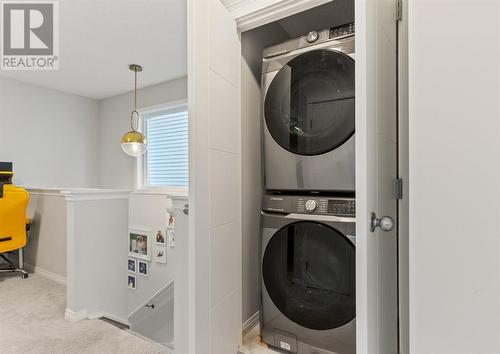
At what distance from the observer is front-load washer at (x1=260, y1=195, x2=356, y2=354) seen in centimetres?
136

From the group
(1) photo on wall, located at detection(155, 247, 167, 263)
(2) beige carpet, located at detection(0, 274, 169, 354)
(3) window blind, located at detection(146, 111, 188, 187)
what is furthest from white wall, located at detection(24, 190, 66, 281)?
(3) window blind, located at detection(146, 111, 188, 187)

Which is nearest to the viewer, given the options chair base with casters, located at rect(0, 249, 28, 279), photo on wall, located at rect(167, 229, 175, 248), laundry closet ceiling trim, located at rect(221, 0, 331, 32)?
laundry closet ceiling trim, located at rect(221, 0, 331, 32)

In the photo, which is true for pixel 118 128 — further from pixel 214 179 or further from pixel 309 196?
pixel 309 196

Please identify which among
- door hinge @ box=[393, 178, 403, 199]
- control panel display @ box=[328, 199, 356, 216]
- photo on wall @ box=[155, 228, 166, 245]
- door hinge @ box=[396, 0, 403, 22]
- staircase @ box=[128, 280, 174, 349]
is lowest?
Result: staircase @ box=[128, 280, 174, 349]

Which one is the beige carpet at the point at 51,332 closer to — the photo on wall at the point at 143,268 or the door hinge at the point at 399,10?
the photo on wall at the point at 143,268

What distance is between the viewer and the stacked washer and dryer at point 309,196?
138cm

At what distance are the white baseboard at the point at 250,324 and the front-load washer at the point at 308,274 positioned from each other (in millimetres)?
156

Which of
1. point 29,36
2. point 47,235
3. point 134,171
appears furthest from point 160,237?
point 29,36

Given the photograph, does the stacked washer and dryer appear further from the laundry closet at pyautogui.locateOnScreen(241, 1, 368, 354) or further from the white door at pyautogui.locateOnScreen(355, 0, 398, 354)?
the white door at pyautogui.locateOnScreen(355, 0, 398, 354)

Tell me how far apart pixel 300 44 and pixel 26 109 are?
419 cm

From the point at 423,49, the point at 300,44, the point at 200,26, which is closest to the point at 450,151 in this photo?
the point at 423,49

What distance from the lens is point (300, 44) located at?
154 centimetres

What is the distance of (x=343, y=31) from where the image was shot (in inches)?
55.1

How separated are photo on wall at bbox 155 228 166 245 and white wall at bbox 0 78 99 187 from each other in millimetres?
1704
